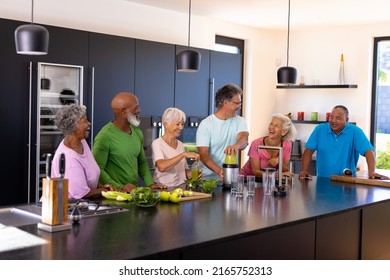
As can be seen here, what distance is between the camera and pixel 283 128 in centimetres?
432

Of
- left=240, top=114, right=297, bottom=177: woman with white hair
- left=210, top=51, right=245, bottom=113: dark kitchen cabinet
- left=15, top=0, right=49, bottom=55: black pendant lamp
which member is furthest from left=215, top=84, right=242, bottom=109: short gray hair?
Result: left=210, top=51, right=245, bottom=113: dark kitchen cabinet

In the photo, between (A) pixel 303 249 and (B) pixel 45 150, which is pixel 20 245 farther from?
(B) pixel 45 150

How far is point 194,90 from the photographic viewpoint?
7027 millimetres

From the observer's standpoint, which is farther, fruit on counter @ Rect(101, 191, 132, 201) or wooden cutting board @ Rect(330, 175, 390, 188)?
wooden cutting board @ Rect(330, 175, 390, 188)

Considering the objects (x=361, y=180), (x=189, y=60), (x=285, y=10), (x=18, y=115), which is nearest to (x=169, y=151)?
(x=189, y=60)

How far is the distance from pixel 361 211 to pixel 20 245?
7.30 ft

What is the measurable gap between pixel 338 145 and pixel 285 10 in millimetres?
2453

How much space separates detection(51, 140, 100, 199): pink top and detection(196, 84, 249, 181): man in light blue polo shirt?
120 cm

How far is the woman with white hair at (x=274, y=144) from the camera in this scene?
4320mm

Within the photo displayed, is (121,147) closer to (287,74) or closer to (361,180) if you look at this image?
(361,180)

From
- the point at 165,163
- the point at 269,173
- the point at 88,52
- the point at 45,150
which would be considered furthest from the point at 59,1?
the point at 269,173

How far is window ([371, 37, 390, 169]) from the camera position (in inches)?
305


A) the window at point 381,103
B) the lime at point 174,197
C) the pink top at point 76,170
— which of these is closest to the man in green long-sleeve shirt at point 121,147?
the pink top at point 76,170

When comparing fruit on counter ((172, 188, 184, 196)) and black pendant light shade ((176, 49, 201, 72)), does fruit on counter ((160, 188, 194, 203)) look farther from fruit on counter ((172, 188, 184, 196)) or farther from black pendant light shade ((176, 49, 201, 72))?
black pendant light shade ((176, 49, 201, 72))
